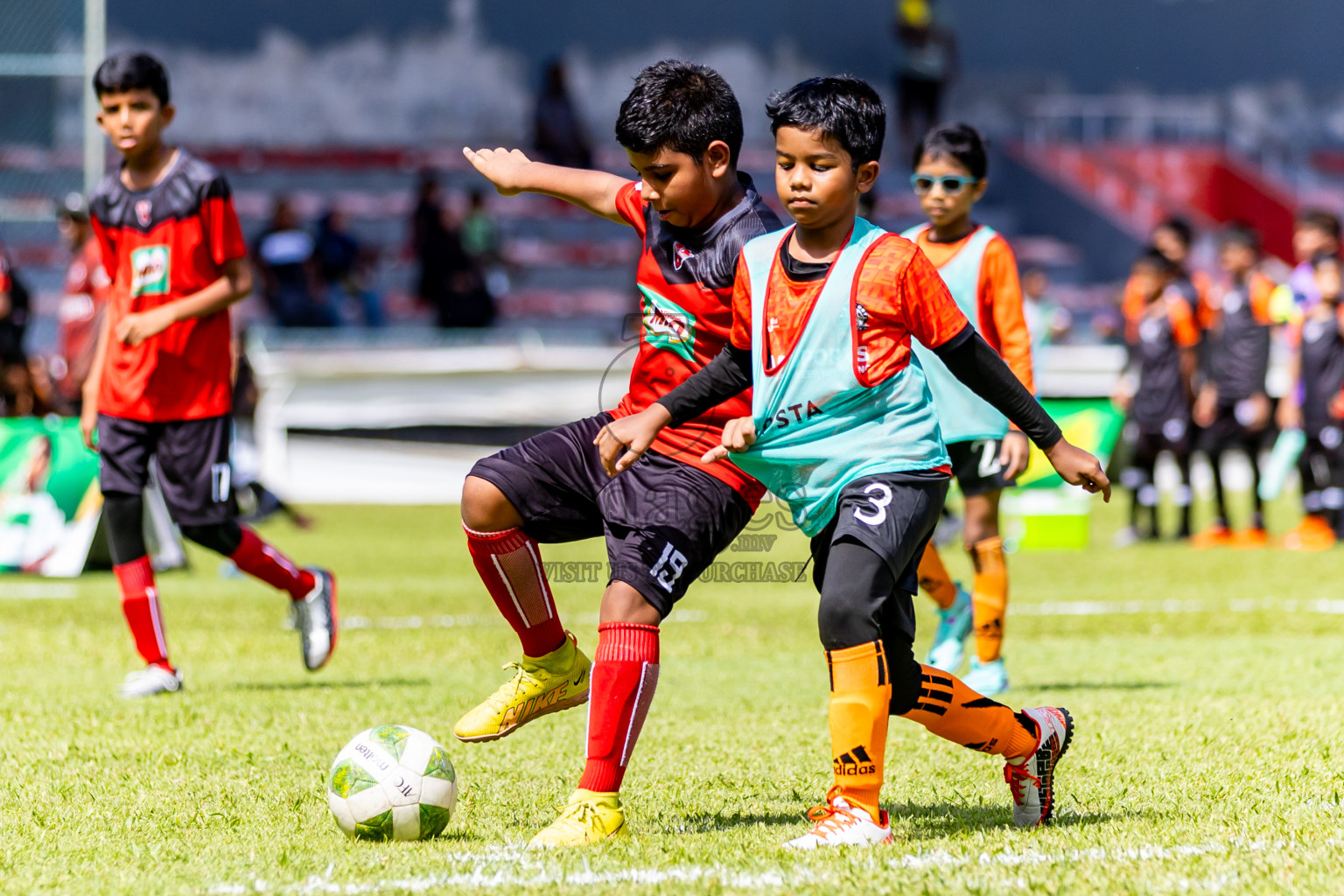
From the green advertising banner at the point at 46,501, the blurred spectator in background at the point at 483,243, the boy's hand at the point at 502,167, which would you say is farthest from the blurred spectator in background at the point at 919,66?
the boy's hand at the point at 502,167

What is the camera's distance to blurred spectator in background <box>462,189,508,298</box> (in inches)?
790

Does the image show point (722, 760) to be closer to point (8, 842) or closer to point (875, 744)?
point (875, 744)

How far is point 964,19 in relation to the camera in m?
27.5

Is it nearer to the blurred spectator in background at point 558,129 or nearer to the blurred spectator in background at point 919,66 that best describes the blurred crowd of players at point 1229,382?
the blurred spectator in background at point 558,129

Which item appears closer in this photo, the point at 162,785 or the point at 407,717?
the point at 162,785

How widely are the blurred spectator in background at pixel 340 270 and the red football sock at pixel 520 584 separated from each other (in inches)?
585

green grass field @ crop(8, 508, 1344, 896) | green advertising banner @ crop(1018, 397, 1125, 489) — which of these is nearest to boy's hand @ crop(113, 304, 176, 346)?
green grass field @ crop(8, 508, 1344, 896)

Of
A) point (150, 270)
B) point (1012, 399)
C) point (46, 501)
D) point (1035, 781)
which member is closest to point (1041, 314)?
point (46, 501)

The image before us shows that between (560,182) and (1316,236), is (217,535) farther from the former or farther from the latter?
(1316,236)

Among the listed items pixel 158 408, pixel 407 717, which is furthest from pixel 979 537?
pixel 158 408

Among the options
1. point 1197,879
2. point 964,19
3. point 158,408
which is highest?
point 964,19

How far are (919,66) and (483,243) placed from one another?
7.61 metres

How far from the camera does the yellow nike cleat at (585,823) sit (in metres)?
3.80

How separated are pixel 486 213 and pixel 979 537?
48.4 feet
